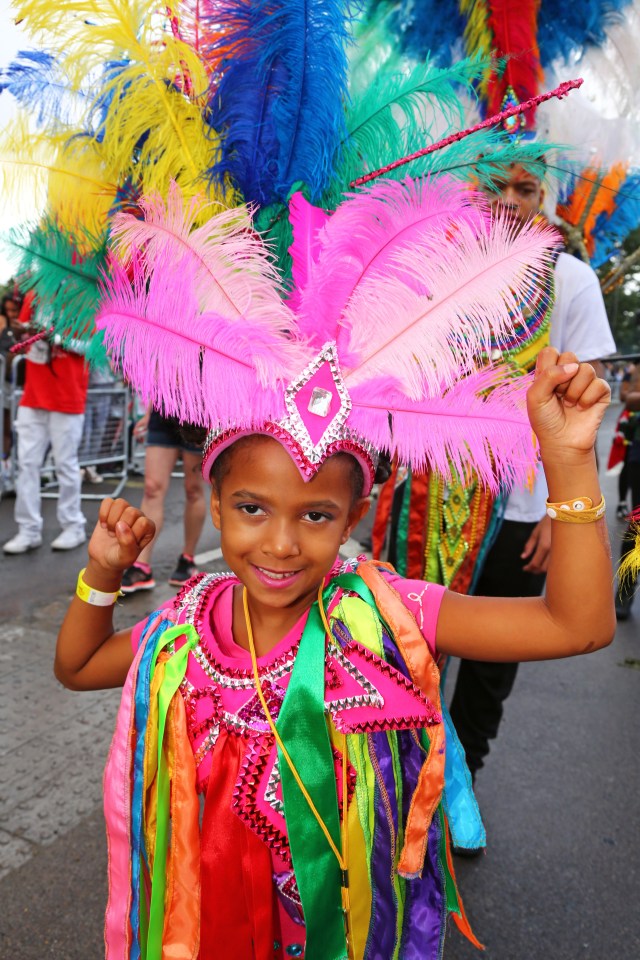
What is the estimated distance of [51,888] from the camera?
2135mm

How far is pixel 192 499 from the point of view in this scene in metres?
4.80

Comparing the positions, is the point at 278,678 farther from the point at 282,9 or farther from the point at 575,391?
the point at 282,9

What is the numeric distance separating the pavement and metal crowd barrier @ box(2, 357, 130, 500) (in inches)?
132

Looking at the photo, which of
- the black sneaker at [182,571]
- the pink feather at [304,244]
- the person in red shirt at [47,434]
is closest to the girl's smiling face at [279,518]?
the pink feather at [304,244]

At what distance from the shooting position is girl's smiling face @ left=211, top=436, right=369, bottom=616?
4.33 ft

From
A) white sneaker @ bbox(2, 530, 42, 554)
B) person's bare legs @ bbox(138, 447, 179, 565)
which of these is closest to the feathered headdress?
person's bare legs @ bbox(138, 447, 179, 565)

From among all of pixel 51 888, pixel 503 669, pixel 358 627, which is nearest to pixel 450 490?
pixel 503 669

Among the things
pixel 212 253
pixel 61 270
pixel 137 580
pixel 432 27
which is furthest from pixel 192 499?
pixel 212 253

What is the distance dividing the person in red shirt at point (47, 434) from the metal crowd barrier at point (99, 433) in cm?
165

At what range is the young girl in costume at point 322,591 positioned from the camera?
1.28 m

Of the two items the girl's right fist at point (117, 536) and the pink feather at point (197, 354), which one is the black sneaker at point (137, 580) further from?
the pink feather at point (197, 354)

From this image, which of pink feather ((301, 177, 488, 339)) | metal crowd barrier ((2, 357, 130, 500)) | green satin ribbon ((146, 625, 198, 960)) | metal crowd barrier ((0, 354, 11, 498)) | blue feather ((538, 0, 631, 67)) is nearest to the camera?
pink feather ((301, 177, 488, 339))

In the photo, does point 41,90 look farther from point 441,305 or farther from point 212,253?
point 441,305

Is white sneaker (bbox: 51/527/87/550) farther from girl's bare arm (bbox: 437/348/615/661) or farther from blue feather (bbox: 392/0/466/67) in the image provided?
girl's bare arm (bbox: 437/348/615/661)
